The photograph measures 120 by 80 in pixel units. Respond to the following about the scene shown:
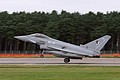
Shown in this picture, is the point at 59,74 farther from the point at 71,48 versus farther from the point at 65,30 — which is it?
the point at 65,30

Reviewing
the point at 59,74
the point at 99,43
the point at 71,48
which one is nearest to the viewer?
the point at 59,74

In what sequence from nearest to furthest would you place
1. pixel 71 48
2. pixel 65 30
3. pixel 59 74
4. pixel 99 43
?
pixel 59 74 < pixel 99 43 < pixel 71 48 < pixel 65 30

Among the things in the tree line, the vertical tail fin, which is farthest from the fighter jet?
the tree line

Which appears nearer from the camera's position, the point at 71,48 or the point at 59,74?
the point at 59,74

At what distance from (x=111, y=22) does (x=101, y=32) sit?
8.23 metres

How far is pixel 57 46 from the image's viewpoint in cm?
4628

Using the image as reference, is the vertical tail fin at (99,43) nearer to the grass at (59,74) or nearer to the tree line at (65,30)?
the grass at (59,74)

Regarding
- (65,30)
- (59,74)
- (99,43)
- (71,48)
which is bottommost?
(59,74)

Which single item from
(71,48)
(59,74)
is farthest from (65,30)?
(59,74)

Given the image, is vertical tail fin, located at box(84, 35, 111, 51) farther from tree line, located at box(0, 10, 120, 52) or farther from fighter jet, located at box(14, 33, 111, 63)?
tree line, located at box(0, 10, 120, 52)

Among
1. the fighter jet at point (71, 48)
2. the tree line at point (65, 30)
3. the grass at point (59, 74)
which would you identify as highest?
the tree line at point (65, 30)

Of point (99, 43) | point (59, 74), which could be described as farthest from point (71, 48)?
point (59, 74)

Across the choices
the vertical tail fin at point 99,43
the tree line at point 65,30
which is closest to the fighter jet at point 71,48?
the vertical tail fin at point 99,43

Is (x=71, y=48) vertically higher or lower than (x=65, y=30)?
lower
